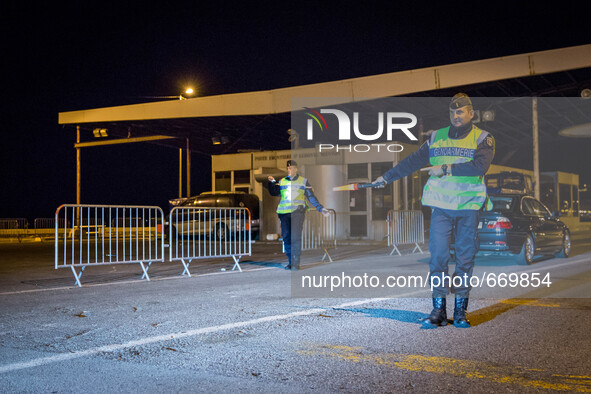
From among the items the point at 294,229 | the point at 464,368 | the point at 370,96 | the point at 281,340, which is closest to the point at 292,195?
the point at 294,229

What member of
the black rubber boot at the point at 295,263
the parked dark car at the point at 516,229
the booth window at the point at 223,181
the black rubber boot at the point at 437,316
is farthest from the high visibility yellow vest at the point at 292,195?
the booth window at the point at 223,181

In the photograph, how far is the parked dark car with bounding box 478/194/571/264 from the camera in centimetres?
1197

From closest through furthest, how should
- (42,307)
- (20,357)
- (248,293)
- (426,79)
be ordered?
(20,357) → (42,307) → (248,293) → (426,79)

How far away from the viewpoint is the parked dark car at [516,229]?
1197 centimetres

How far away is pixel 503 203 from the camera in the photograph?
12578 mm

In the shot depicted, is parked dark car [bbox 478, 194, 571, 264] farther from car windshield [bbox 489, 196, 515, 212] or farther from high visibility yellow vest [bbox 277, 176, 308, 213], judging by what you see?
high visibility yellow vest [bbox 277, 176, 308, 213]

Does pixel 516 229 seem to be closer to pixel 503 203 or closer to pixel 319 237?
pixel 503 203

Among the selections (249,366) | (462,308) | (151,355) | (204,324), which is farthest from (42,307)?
(462,308)

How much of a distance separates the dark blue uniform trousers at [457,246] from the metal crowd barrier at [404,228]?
375 inches

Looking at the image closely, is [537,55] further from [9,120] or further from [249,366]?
[9,120]

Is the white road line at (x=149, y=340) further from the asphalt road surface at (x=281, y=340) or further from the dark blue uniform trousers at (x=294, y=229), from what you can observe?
the dark blue uniform trousers at (x=294, y=229)

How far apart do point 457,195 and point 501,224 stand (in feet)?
23.9

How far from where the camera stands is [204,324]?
223 inches

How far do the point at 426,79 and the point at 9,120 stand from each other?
46.3 metres
